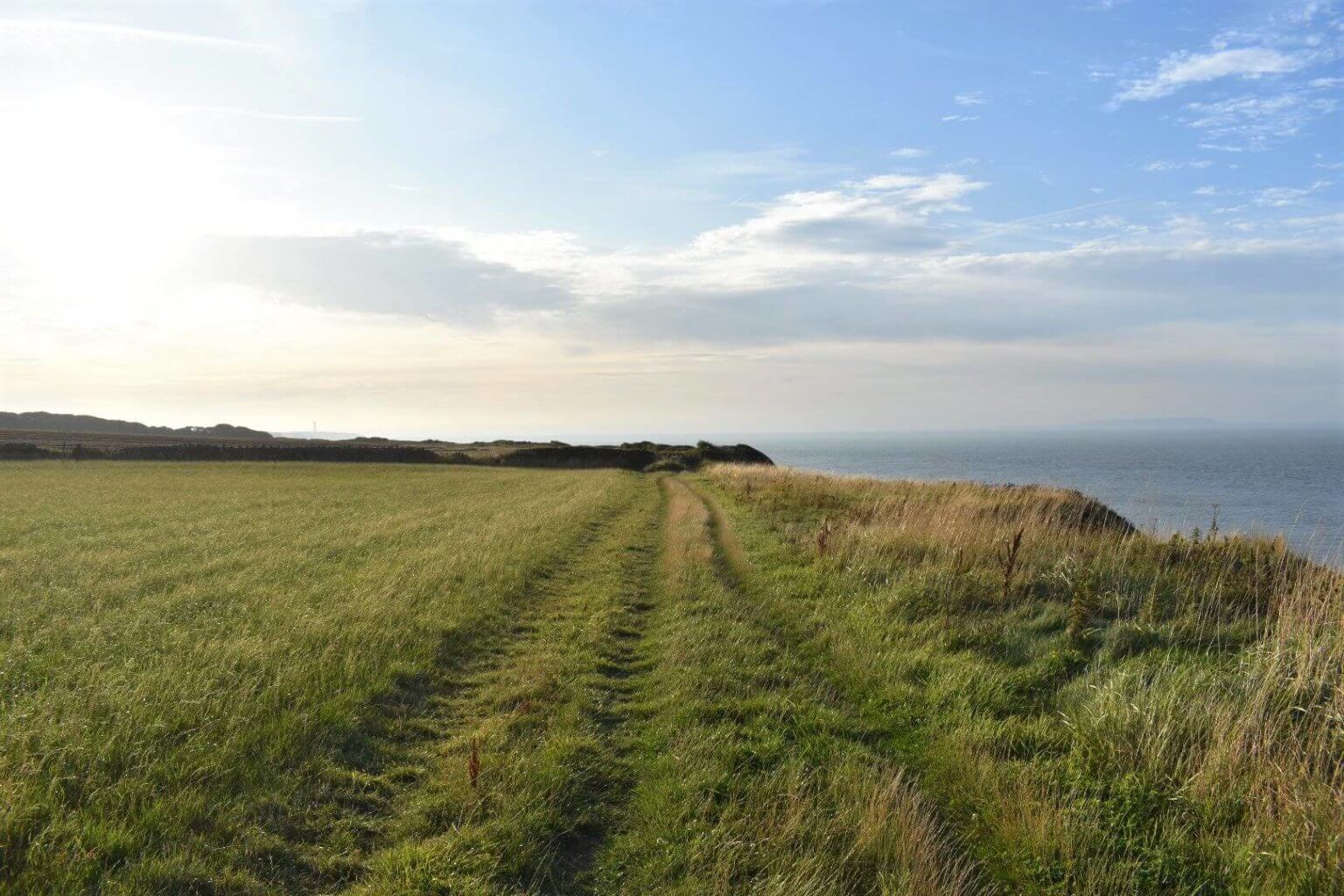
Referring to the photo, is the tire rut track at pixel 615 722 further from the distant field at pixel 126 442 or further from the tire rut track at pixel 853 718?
the distant field at pixel 126 442

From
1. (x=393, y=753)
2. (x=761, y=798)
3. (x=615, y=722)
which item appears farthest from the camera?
(x=615, y=722)

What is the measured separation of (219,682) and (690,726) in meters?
5.14

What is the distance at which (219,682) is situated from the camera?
316 inches

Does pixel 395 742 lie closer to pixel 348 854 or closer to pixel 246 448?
pixel 348 854

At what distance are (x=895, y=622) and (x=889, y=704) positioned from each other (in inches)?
108

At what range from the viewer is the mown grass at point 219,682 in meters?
5.11

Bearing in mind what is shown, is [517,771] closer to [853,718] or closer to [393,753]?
[393,753]

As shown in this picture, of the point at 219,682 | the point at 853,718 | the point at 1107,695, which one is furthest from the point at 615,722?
the point at 1107,695

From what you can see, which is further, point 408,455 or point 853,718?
point 408,455

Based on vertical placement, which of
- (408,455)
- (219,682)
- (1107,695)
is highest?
(408,455)

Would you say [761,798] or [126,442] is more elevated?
[126,442]

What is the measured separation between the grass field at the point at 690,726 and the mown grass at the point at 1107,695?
39mm

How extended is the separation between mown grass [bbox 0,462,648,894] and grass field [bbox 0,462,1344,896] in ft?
0.14

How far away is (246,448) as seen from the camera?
83188mm
